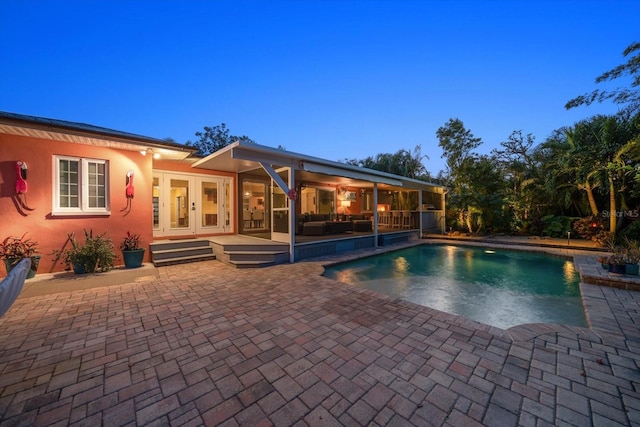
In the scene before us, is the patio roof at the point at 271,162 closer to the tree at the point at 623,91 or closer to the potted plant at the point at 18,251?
the potted plant at the point at 18,251

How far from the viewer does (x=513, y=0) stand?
9039mm

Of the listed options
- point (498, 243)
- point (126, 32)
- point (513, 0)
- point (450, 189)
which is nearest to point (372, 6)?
point (513, 0)

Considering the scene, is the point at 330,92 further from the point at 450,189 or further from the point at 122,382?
the point at 122,382

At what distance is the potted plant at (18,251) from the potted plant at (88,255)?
0.36 metres

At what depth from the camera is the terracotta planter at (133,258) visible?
6125mm

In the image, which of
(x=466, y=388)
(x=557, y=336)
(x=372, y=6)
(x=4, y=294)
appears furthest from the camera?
(x=372, y=6)

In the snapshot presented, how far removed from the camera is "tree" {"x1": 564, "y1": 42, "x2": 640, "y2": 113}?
608cm

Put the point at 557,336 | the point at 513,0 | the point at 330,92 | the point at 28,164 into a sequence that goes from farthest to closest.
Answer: the point at 330,92, the point at 513,0, the point at 28,164, the point at 557,336

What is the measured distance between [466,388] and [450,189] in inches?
573

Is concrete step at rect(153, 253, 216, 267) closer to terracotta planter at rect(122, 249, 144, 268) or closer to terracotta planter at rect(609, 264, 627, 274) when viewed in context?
terracotta planter at rect(122, 249, 144, 268)

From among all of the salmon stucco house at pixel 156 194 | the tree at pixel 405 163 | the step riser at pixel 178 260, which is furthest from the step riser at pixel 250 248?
the tree at pixel 405 163

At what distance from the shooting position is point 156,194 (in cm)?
789

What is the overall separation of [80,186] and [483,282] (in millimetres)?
9758

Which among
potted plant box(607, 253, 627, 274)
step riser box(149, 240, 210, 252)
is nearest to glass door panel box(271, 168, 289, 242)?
step riser box(149, 240, 210, 252)
